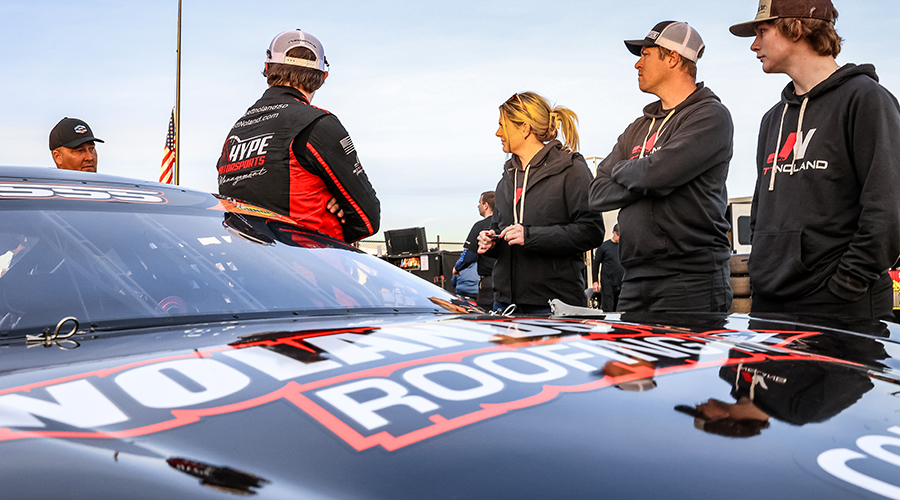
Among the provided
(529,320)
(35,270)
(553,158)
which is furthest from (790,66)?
(35,270)

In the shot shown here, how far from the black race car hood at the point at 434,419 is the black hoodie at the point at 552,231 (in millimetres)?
1835

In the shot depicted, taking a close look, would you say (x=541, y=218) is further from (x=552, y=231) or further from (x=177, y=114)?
(x=177, y=114)

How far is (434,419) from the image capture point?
905 mm

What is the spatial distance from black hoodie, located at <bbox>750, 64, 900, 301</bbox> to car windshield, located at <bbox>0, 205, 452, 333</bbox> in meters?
1.34

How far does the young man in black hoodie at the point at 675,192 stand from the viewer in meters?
2.66

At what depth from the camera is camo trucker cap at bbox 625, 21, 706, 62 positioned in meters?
2.84

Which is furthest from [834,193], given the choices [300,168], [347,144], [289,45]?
[289,45]

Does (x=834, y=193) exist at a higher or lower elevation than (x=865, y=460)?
higher

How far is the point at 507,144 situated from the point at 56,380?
2.65m

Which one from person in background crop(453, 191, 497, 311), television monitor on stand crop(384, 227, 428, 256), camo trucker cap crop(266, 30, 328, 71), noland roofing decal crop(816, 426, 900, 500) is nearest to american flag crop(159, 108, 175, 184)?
television monitor on stand crop(384, 227, 428, 256)

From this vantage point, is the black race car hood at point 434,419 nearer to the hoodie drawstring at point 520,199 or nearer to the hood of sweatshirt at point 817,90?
the hood of sweatshirt at point 817,90

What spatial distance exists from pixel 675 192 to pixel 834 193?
0.53 metres

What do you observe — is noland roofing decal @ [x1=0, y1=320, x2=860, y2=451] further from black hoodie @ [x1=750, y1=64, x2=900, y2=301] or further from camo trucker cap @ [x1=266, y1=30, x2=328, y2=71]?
camo trucker cap @ [x1=266, y1=30, x2=328, y2=71]

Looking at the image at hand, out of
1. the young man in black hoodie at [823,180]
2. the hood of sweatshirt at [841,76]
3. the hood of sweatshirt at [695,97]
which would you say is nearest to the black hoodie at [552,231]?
the hood of sweatshirt at [695,97]
